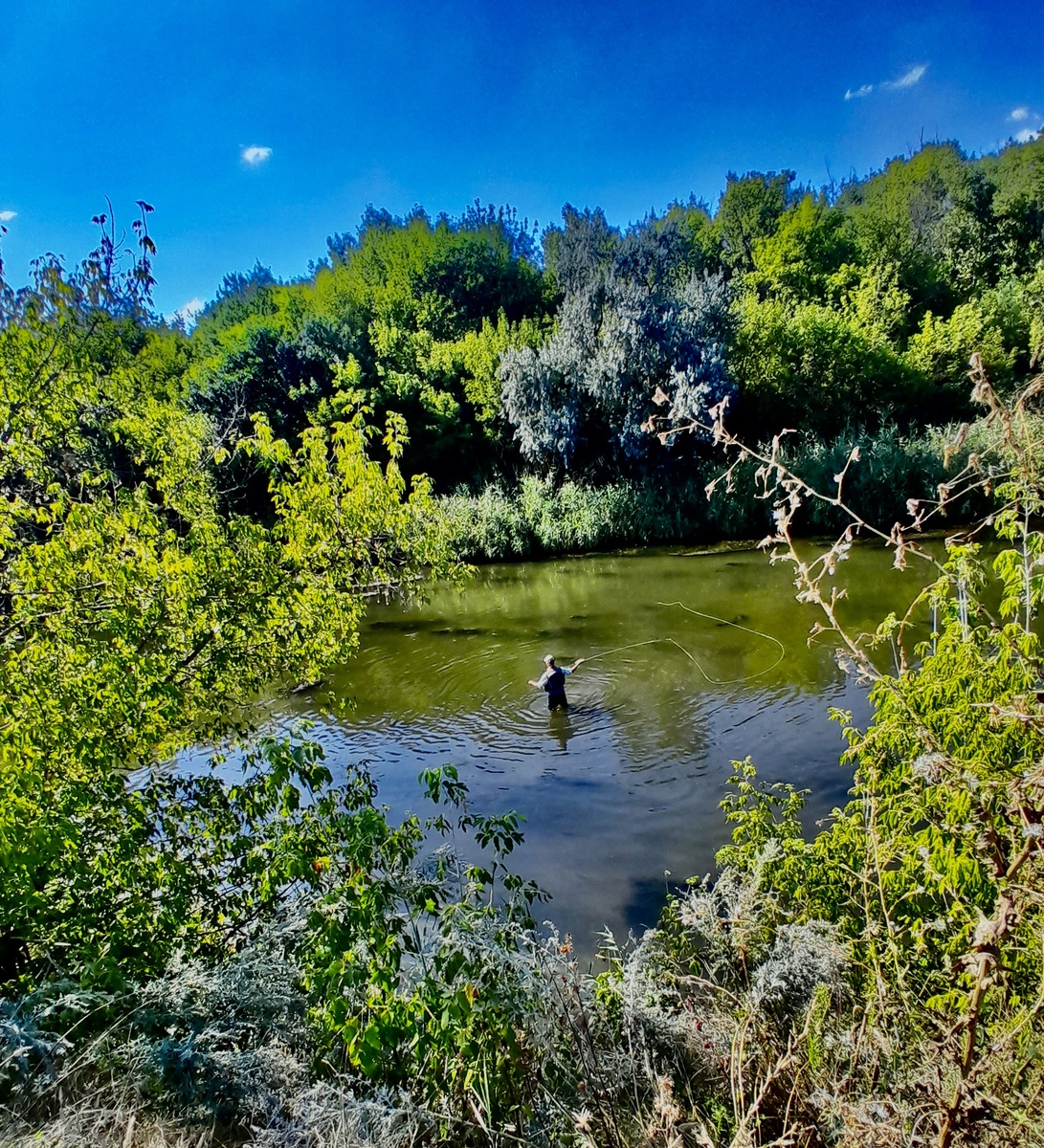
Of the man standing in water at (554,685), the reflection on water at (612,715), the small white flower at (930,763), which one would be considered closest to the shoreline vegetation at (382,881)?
the small white flower at (930,763)

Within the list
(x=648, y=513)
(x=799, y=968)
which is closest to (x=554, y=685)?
(x=799, y=968)

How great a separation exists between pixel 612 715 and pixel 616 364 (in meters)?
18.6

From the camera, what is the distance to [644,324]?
2681 cm

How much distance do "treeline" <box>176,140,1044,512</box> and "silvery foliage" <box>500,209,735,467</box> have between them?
95 millimetres

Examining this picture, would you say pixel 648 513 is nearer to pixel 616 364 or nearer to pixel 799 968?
Result: pixel 616 364

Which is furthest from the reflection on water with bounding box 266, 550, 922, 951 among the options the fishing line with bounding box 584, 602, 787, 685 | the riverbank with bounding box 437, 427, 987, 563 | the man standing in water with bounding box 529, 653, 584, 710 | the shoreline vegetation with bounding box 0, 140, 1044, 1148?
the riverbank with bounding box 437, 427, 987, 563

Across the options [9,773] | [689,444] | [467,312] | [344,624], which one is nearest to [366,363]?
[467,312]

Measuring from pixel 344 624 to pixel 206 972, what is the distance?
3378 mm

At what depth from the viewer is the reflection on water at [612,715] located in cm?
828

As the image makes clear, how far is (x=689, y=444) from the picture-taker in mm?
28188

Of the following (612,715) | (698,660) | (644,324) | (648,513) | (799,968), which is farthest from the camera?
(648,513)

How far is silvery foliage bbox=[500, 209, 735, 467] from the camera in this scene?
26.8m

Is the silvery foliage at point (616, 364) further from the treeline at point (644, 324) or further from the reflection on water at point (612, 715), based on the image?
the reflection on water at point (612, 715)

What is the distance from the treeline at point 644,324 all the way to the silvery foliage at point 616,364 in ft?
0.31
